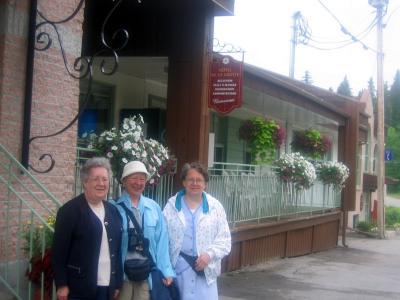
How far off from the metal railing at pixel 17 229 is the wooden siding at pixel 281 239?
5.85 m

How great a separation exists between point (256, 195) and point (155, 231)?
786 centimetres

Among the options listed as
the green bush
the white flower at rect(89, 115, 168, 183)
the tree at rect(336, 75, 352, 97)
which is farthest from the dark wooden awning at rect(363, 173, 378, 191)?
the tree at rect(336, 75, 352, 97)

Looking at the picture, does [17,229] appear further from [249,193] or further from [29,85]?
[249,193]

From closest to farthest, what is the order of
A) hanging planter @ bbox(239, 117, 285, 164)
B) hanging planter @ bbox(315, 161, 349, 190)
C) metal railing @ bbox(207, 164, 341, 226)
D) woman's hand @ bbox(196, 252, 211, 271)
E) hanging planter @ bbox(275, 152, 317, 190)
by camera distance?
woman's hand @ bbox(196, 252, 211, 271)
metal railing @ bbox(207, 164, 341, 226)
hanging planter @ bbox(275, 152, 317, 190)
hanging planter @ bbox(239, 117, 285, 164)
hanging planter @ bbox(315, 161, 349, 190)

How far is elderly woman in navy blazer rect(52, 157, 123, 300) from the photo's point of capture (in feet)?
14.2

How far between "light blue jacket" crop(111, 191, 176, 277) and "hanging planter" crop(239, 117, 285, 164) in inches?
364

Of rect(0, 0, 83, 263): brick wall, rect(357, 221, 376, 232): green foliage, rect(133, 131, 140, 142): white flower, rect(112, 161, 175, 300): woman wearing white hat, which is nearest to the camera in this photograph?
rect(112, 161, 175, 300): woman wearing white hat

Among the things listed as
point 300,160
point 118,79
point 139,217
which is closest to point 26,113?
point 139,217

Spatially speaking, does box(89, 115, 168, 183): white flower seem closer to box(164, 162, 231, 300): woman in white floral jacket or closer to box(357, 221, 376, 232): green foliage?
box(164, 162, 231, 300): woman in white floral jacket

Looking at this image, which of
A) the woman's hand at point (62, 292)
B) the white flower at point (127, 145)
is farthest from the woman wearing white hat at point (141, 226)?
the white flower at point (127, 145)

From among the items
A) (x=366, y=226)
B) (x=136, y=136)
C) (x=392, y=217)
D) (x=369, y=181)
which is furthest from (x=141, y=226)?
(x=392, y=217)

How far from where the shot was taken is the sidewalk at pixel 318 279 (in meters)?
10.3

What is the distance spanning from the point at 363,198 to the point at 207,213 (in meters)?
28.1

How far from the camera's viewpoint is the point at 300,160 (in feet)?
46.5
